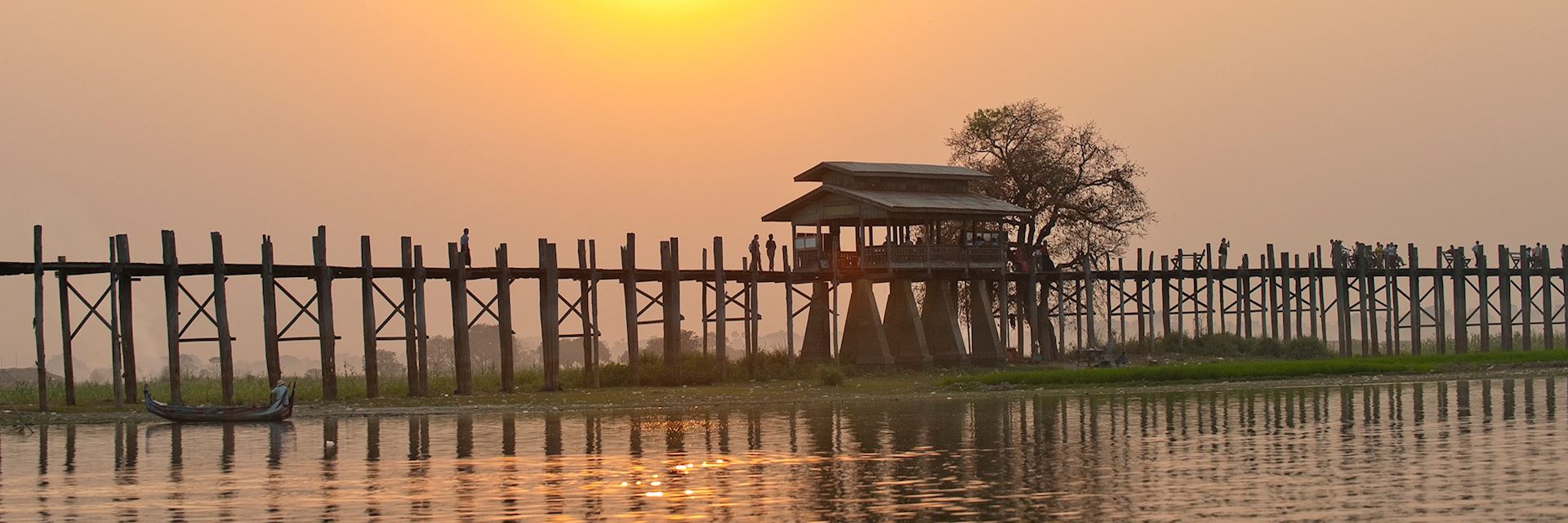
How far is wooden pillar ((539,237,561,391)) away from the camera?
4997cm

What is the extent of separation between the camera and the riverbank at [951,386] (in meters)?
44.9

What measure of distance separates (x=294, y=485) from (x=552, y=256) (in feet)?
72.0

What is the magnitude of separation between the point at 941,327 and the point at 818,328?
375cm

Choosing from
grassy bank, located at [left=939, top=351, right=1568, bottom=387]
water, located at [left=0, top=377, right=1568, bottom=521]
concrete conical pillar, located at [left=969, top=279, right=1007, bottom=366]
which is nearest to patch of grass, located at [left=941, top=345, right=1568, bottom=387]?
grassy bank, located at [left=939, top=351, right=1568, bottom=387]

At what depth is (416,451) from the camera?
3409cm

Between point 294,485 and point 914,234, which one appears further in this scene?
point 914,234

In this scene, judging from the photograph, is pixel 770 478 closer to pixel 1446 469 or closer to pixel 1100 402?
pixel 1446 469

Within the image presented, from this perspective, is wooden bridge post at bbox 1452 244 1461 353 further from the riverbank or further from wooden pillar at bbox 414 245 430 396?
wooden pillar at bbox 414 245 430 396

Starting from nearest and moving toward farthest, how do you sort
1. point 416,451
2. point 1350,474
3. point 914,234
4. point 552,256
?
point 1350,474
point 416,451
point 552,256
point 914,234

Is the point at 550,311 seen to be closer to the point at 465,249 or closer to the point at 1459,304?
the point at 465,249

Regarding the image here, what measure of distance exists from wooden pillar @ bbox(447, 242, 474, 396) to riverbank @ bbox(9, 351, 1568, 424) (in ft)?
1.71

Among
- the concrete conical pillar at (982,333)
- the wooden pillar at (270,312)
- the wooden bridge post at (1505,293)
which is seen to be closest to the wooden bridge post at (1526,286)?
the wooden bridge post at (1505,293)

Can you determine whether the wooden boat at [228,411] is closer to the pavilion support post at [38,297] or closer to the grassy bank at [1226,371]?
the pavilion support post at [38,297]

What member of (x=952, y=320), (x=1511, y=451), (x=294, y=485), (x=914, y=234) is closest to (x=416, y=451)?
(x=294, y=485)
